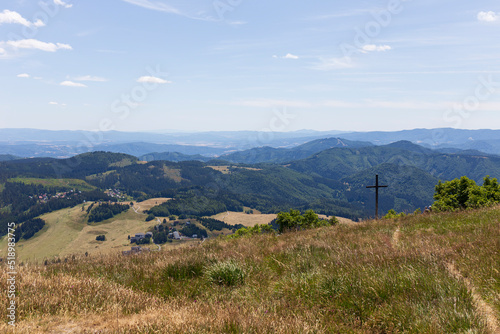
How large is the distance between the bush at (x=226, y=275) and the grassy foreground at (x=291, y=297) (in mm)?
28

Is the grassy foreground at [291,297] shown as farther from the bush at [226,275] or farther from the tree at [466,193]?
the tree at [466,193]

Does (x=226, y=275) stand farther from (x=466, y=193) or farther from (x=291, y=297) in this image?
(x=466, y=193)

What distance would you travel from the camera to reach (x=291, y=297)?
592cm

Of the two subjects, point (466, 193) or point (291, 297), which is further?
point (466, 193)

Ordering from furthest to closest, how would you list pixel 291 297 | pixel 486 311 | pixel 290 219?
1. pixel 290 219
2. pixel 291 297
3. pixel 486 311

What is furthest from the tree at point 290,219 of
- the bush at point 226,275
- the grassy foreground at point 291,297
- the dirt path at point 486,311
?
the dirt path at point 486,311

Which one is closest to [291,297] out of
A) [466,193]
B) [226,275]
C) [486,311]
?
[226,275]

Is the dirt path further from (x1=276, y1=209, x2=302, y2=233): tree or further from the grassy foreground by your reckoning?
(x1=276, y1=209, x2=302, y2=233): tree

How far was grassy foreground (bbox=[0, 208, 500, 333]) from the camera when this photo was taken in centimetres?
428

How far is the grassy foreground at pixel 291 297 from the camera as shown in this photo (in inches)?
169

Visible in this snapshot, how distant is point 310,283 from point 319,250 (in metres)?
3.88

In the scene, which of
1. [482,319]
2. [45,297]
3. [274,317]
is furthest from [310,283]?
[45,297]

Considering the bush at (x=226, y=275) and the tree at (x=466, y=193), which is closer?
the bush at (x=226, y=275)

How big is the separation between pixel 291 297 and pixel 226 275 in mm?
2246
